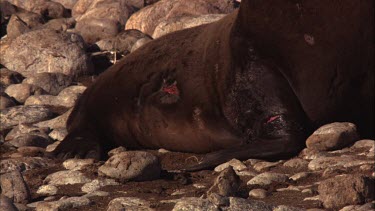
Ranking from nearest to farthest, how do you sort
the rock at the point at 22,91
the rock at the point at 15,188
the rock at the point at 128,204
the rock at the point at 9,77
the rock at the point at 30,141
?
the rock at the point at 128,204 → the rock at the point at 15,188 → the rock at the point at 30,141 → the rock at the point at 22,91 → the rock at the point at 9,77

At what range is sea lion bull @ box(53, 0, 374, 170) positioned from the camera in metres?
7.25

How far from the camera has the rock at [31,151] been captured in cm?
850

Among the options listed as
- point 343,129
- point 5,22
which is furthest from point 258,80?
point 5,22

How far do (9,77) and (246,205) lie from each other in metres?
7.90

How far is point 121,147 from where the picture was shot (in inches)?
355

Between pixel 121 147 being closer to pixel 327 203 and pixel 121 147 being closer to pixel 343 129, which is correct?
pixel 343 129

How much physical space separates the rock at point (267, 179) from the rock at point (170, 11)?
26.5 feet

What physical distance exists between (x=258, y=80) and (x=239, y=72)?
0.19 meters

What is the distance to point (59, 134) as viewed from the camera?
9672 millimetres

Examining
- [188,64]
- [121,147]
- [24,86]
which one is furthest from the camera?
[24,86]

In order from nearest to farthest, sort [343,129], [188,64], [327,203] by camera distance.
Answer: [327,203], [343,129], [188,64]

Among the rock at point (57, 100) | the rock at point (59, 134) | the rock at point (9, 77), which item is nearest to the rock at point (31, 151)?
the rock at point (59, 134)

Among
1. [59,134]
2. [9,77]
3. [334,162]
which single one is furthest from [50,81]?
[334,162]

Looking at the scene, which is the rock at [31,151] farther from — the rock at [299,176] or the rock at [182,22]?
the rock at [182,22]
